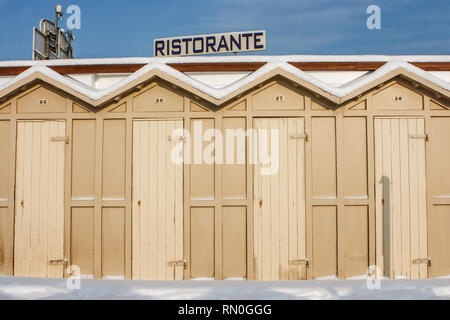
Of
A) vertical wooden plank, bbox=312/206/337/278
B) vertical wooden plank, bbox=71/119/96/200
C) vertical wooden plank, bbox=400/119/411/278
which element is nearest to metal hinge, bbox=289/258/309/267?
vertical wooden plank, bbox=312/206/337/278

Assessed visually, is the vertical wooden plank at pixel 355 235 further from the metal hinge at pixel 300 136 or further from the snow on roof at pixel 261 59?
the snow on roof at pixel 261 59

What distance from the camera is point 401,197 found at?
5.56 meters

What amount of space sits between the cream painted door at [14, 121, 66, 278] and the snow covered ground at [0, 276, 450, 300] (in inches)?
12.7

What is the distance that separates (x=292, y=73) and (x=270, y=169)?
162 centimetres

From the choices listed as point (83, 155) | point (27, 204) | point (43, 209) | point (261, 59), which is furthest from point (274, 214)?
point (27, 204)

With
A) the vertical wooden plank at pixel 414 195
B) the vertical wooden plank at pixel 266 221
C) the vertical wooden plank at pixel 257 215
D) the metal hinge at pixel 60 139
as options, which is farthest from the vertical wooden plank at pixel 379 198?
the metal hinge at pixel 60 139

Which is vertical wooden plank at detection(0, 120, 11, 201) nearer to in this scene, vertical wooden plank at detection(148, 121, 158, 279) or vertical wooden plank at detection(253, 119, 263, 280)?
vertical wooden plank at detection(148, 121, 158, 279)

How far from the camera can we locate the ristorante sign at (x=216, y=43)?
28.7 feet

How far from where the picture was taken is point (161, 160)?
563 cm

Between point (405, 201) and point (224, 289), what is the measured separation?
3.31 meters

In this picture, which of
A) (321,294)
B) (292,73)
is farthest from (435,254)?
(292,73)

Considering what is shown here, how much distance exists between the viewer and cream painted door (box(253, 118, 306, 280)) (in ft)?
18.2

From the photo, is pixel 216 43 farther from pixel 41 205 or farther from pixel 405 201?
pixel 405 201
